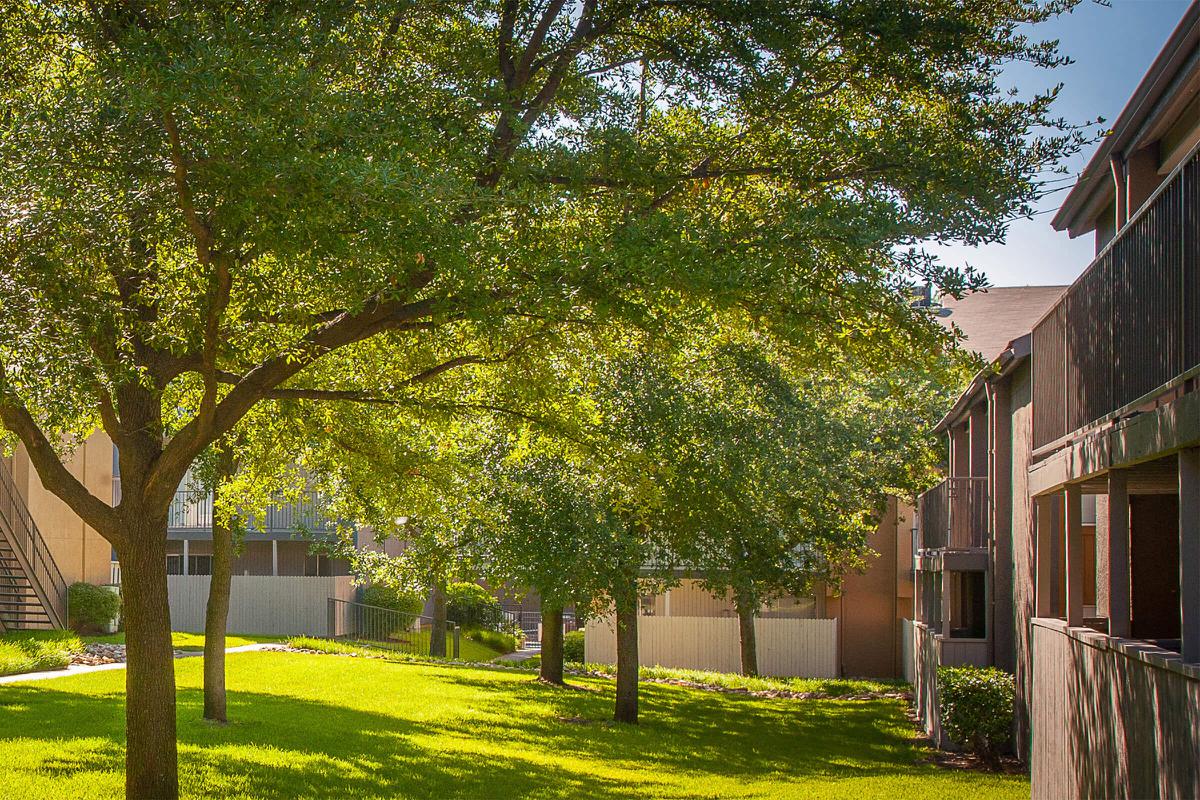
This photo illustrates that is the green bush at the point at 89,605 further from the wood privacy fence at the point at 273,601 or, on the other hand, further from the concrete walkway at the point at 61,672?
the wood privacy fence at the point at 273,601

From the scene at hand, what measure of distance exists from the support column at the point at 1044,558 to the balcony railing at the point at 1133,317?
0.61 meters

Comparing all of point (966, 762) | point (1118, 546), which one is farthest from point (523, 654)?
point (1118, 546)

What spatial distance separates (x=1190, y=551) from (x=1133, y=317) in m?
2.03

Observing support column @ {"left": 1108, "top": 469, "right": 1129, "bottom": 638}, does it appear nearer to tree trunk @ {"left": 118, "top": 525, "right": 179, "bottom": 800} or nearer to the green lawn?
tree trunk @ {"left": 118, "top": 525, "right": 179, "bottom": 800}

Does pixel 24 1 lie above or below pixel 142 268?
above

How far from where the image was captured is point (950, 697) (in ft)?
53.4

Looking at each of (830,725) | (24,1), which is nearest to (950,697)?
(830,725)

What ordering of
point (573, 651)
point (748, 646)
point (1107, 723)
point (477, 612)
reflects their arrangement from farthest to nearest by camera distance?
point (477, 612)
point (573, 651)
point (748, 646)
point (1107, 723)

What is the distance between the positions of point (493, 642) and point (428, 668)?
11306 millimetres

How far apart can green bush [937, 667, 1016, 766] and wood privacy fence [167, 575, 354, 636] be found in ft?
70.0

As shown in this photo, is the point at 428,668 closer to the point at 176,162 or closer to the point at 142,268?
the point at 142,268

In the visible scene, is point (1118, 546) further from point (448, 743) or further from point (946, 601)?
point (946, 601)

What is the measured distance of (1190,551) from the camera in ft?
19.7

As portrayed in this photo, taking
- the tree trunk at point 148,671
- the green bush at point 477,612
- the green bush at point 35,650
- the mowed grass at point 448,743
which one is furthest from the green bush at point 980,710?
the green bush at point 477,612
